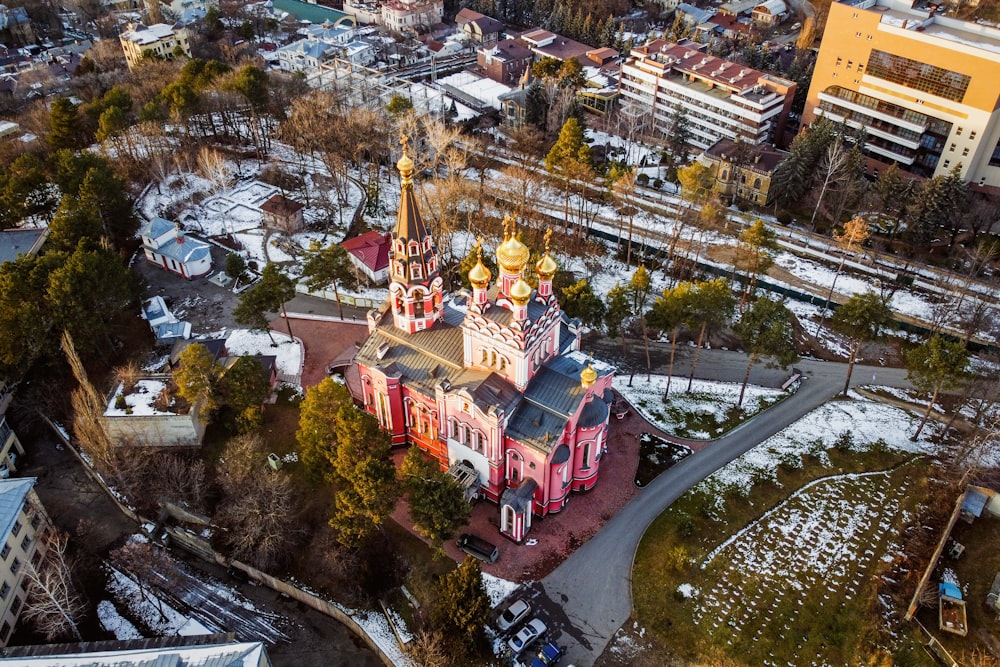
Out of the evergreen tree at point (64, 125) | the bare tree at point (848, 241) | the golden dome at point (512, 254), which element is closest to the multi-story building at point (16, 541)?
the golden dome at point (512, 254)

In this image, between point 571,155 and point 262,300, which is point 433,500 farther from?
point 571,155

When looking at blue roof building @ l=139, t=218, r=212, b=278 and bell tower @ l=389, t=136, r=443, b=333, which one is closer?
bell tower @ l=389, t=136, r=443, b=333

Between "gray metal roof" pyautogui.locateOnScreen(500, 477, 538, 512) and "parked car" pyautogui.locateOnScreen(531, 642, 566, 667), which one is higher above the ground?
"gray metal roof" pyautogui.locateOnScreen(500, 477, 538, 512)

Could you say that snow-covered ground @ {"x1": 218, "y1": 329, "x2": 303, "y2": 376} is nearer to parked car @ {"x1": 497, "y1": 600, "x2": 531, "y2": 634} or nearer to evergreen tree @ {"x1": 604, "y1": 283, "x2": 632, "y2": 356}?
evergreen tree @ {"x1": 604, "y1": 283, "x2": 632, "y2": 356}

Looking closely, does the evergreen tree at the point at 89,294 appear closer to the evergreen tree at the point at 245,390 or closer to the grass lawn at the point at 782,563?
the evergreen tree at the point at 245,390

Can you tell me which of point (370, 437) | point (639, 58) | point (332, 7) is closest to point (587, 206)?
point (639, 58)

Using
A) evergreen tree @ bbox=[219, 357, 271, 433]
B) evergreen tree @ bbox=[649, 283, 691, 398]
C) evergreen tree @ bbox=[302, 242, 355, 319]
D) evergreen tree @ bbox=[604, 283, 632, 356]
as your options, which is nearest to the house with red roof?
evergreen tree @ bbox=[302, 242, 355, 319]
